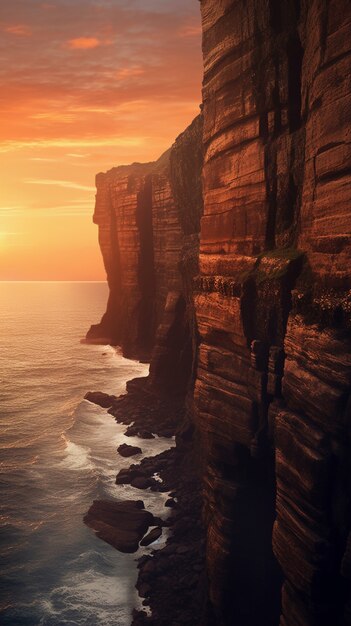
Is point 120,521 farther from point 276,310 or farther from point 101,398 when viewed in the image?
point 101,398

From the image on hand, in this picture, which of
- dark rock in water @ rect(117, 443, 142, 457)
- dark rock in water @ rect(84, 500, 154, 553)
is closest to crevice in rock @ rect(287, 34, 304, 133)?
dark rock in water @ rect(84, 500, 154, 553)

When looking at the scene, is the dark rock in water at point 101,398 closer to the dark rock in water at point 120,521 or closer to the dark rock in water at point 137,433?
the dark rock in water at point 137,433

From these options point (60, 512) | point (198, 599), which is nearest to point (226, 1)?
point (198, 599)

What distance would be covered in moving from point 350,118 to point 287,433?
24.3 feet

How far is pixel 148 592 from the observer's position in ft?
74.1

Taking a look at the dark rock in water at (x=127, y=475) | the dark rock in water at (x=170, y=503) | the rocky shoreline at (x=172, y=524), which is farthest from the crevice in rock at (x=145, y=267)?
the dark rock in water at (x=170, y=503)

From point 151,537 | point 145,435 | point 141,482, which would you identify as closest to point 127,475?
point 141,482

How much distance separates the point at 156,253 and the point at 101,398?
76.2 ft

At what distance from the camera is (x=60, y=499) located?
32719mm

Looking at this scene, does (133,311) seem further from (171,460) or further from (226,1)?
(226,1)

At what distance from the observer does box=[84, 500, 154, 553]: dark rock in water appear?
2703cm

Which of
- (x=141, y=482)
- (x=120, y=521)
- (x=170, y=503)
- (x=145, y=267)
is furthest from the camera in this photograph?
(x=145, y=267)

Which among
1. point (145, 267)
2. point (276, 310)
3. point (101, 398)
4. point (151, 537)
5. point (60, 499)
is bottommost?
point (60, 499)

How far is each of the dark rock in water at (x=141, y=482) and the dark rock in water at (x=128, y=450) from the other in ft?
16.1
